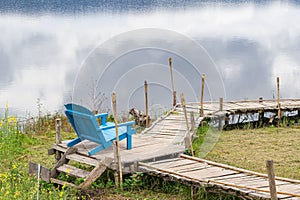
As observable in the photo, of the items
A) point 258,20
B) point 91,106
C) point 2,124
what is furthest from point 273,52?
point 2,124

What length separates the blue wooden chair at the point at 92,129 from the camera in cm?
744

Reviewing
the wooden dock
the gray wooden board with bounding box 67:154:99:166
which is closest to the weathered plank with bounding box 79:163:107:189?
the wooden dock

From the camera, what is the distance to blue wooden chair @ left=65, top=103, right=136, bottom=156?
7441 millimetres

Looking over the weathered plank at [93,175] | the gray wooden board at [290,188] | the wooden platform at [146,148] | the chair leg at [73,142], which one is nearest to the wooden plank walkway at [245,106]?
the wooden platform at [146,148]

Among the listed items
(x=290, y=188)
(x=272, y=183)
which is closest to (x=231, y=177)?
(x=290, y=188)

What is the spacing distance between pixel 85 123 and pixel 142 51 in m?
2.91

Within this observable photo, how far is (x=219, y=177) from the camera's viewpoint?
6.83 m

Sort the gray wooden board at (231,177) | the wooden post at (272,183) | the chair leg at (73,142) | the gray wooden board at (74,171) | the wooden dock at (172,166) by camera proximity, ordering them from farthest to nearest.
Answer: the chair leg at (73,142)
the gray wooden board at (74,171)
the gray wooden board at (231,177)
the wooden dock at (172,166)
the wooden post at (272,183)

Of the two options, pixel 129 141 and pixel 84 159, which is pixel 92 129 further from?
pixel 129 141

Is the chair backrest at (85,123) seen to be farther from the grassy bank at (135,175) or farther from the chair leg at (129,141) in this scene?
the grassy bank at (135,175)

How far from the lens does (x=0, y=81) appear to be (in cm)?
1678

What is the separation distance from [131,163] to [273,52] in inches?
609

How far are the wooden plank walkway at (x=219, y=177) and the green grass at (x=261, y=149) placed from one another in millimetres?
1098

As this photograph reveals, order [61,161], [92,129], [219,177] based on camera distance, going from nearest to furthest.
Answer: [219,177], [92,129], [61,161]
